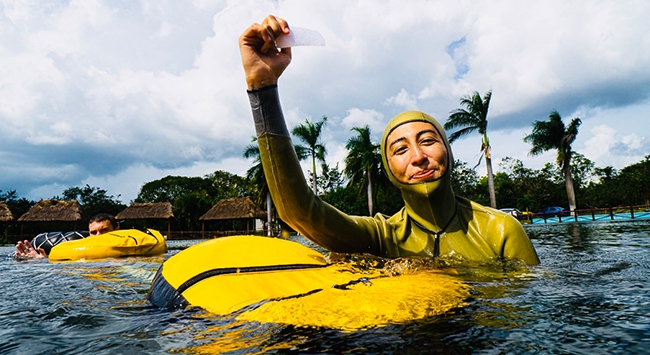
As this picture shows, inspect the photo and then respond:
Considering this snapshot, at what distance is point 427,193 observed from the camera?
8.58 ft

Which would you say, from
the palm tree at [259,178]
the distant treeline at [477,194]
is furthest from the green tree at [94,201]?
the palm tree at [259,178]

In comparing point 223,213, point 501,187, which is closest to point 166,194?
point 223,213

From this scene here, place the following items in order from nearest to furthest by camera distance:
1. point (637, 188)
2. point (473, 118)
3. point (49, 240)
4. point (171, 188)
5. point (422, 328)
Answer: point (422, 328) → point (49, 240) → point (473, 118) → point (637, 188) → point (171, 188)

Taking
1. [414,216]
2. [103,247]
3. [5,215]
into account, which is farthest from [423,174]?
[5,215]

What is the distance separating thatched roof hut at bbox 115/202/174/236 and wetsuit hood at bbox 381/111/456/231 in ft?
103

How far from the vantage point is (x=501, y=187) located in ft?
131

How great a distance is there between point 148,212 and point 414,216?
3254 cm

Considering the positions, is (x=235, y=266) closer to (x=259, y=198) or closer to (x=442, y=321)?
(x=442, y=321)

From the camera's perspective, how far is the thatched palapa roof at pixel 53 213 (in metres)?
28.7

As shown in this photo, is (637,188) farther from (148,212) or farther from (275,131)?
(275,131)

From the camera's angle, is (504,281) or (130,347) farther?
(504,281)

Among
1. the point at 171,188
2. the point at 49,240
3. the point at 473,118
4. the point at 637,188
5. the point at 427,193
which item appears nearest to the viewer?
the point at 427,193

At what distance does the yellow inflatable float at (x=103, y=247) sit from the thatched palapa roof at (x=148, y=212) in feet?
84.5

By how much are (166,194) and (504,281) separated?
57.7 meters
